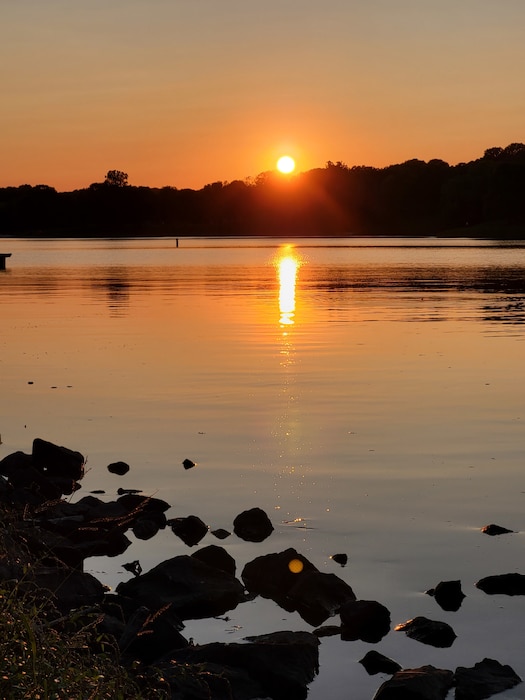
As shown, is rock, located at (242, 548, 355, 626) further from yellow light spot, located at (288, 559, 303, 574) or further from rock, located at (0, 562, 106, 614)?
rock, located at (0, 562, 106, 614)

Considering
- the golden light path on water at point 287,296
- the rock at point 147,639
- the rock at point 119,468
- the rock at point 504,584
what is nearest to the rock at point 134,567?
the rock at point 147,639

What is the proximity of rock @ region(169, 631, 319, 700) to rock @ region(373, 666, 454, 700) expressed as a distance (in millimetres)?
844

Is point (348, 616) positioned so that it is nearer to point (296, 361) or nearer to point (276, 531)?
point (276, 531)

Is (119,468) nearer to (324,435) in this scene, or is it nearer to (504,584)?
(324,435)

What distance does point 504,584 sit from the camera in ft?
42.9

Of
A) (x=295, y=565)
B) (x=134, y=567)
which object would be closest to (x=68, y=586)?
(x=134, y=567)

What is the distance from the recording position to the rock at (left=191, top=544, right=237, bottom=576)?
13664 millimetres

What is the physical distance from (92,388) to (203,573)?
15.1 m

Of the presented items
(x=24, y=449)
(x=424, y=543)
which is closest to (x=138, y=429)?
(x=24, y=449)

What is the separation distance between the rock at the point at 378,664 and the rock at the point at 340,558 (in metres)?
2.82

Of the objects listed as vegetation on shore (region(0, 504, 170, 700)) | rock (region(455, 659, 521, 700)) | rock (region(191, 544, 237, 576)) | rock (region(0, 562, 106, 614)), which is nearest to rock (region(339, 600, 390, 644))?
rock (region(455, 659, 521, 700))

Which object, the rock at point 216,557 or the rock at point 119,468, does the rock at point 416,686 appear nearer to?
the rock at point 216,557

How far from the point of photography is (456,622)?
40.0 feet

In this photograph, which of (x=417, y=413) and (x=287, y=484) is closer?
(x=287, y=484)
